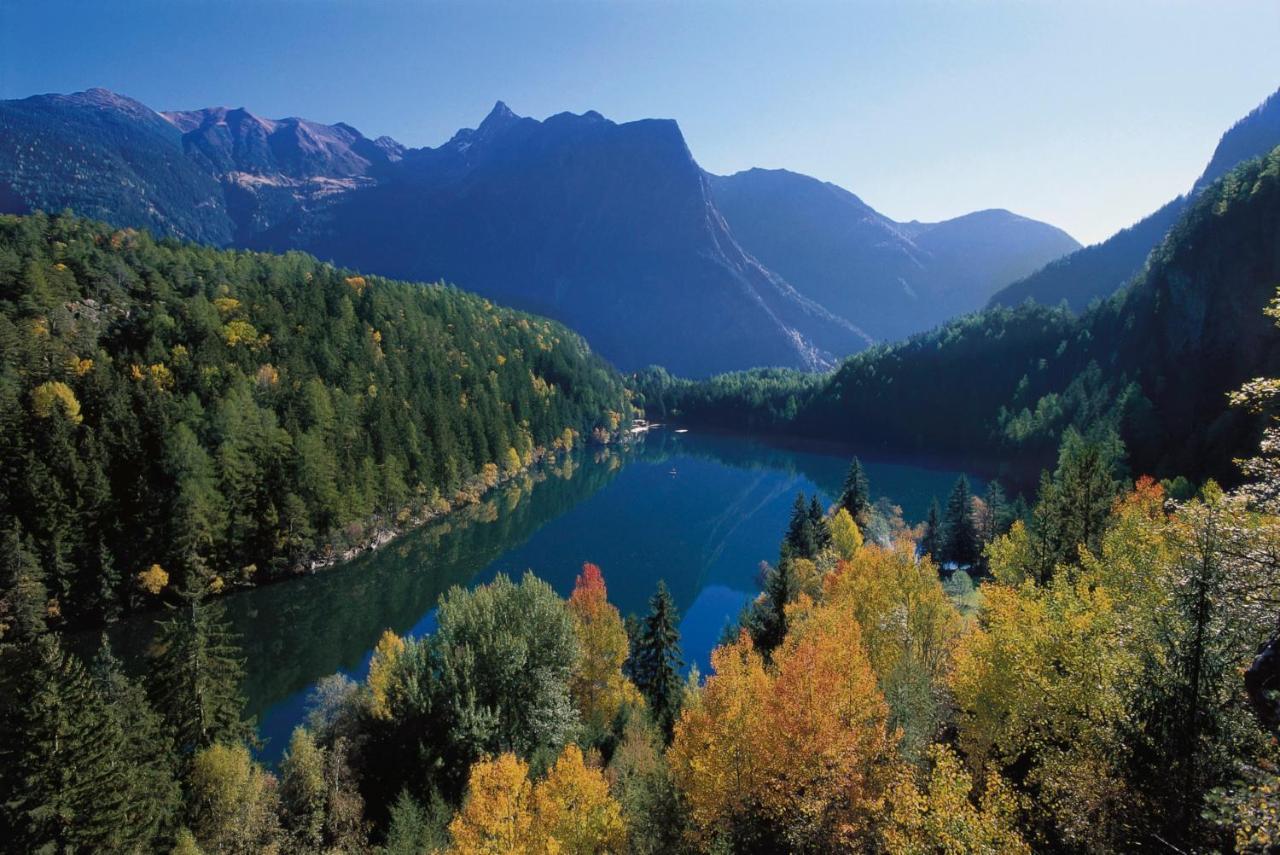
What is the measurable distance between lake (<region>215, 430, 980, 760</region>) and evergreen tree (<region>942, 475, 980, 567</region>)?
2047 centimetres

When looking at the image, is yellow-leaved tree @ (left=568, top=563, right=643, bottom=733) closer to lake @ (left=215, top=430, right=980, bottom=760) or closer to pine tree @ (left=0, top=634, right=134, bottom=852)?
lake @ (left=215, top=430, right=980, bottom=760)

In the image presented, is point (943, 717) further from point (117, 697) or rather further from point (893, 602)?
point (117, 697)

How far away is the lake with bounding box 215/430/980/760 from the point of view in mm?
52812

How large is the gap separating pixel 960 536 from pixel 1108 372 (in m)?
65.0

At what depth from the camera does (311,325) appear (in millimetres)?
99188

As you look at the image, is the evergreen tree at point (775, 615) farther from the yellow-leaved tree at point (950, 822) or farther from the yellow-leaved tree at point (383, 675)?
the yellow-leaved tree at point (950, 822)

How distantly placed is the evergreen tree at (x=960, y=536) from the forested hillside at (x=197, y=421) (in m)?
67.2

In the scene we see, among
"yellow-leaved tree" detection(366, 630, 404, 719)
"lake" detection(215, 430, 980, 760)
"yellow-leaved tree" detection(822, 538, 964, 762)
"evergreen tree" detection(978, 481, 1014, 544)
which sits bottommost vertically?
"lake" detection(215, 430, 980, 760)

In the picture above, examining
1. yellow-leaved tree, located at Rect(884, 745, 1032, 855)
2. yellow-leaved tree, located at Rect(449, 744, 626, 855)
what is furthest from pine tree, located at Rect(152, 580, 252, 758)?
yellow-leaved tree, located at Rect(884, 745, 1032, 855)

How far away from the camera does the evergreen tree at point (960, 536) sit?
6731cm

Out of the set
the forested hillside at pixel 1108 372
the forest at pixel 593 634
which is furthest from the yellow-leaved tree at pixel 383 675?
the forested hillside at pixel 1108 372

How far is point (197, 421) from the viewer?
6619 centimetres

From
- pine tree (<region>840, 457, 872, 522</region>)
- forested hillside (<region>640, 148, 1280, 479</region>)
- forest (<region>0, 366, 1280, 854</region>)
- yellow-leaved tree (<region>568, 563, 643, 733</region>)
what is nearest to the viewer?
forest (<region>0, 366, 1280, 854</region>)

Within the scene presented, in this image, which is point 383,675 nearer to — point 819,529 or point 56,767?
point 56,767
